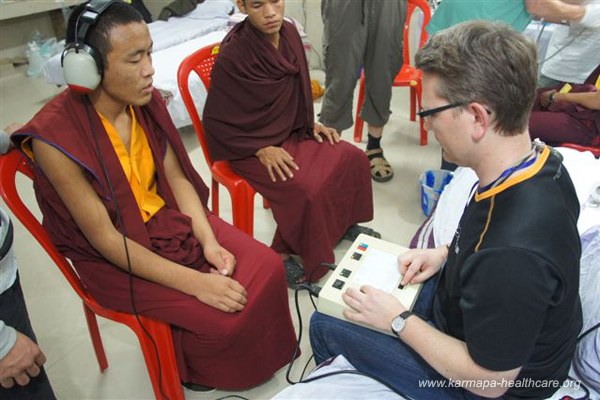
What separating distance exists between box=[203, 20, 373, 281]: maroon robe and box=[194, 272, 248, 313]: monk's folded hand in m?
0.50

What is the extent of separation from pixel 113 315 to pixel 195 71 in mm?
1052

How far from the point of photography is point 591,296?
3.43 feet

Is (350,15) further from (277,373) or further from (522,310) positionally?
(522,310)

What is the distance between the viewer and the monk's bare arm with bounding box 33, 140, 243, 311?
1.08 m

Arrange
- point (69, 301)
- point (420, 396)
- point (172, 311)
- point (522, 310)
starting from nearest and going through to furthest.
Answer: point (522, 310)
point (420, 396)
point (172, 311)
point (69, 301)

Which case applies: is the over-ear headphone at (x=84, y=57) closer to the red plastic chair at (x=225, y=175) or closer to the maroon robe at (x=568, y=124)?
the red plastic chair at (x=225, y=175)

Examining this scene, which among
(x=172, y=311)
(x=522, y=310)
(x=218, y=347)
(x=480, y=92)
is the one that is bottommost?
(x=218, y=347)

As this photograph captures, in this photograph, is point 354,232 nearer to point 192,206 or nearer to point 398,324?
point 192,206

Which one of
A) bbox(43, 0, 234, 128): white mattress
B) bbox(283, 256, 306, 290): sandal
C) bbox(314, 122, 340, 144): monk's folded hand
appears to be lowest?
bbox(283, 256, 306, 290): sandal

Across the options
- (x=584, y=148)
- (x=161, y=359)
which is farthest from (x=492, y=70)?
(x=584, y=148)

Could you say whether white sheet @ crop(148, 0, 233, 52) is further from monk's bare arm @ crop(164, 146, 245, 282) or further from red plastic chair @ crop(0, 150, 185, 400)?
red plastic chair @ crop(0, 150, 185, 400)

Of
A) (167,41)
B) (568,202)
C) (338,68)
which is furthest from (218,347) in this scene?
(167,41)

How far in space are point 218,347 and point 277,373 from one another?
358 millimetres

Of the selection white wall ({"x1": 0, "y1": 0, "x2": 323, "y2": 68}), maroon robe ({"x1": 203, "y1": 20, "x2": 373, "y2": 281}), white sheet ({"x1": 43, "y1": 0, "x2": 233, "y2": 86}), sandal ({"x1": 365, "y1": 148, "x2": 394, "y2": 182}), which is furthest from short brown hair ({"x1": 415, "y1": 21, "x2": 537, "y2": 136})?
white wall ({"x1": 0, "y1": 0, "x2": 323, "y2": 68})
